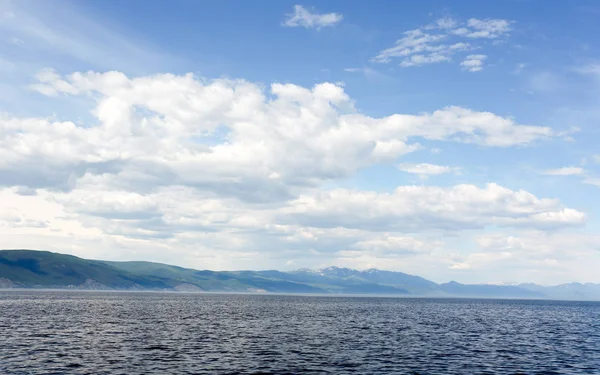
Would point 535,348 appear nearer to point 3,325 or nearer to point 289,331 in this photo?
point 289,331

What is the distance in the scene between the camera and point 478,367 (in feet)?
213

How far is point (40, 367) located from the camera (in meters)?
58.3

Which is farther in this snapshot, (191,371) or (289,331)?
(289,331)

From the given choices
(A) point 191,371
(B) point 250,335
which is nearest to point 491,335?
(B) point 250,335

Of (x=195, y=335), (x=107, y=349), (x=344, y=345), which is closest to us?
(x=107, y=349)

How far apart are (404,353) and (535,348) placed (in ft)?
91.4

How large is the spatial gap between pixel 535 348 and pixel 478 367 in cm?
2910

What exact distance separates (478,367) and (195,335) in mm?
54129

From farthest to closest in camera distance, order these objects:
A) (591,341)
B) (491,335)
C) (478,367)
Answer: (491,335)
(591,341)
(478,367)

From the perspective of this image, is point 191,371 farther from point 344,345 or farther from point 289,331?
point 289,331

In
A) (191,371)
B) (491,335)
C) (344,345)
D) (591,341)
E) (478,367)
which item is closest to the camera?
(191,371)

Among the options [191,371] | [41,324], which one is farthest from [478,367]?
[41,324]

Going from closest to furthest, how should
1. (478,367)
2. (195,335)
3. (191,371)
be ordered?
(191,371)
(478,367)
(195,335)

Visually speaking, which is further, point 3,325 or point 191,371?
point 3,325
